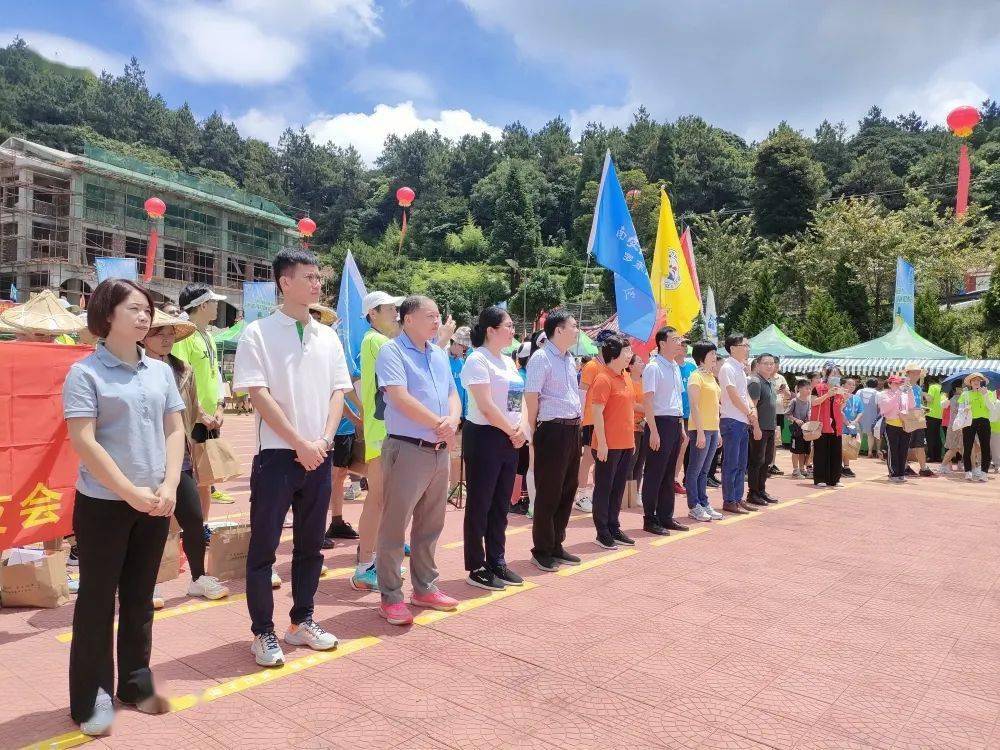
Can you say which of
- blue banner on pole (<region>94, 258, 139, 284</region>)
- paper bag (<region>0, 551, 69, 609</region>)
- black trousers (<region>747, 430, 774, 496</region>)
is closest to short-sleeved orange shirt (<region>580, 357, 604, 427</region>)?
black trousers (<region>747, 430, 774, 496</region>)

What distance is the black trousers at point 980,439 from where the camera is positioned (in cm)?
1101

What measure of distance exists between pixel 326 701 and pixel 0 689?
137 centimetres

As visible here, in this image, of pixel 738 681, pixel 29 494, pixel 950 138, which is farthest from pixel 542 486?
pixel 950 138

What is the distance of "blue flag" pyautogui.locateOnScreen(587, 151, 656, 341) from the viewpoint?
8.07 meters

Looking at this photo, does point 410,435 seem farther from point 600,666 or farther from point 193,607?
point 193,607

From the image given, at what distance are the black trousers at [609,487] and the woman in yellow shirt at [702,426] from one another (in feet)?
3.99

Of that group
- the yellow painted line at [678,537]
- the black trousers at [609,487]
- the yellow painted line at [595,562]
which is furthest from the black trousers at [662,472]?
the yellow painted line at [595,562]

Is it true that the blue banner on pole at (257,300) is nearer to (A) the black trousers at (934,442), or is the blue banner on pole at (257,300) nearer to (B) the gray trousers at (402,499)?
(A) the black trousers at (934,442)

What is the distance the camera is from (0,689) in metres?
2.90

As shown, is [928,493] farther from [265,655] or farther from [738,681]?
[265,655]

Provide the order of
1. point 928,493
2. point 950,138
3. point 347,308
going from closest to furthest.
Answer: point 347,308
point 928,493
point 950,138

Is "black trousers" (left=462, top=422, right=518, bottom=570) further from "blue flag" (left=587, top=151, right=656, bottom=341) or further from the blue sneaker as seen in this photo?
"blue flag" (left=587, top=151, right=656, bottom=341)

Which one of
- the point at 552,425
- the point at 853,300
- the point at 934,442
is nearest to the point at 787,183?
the point at 853,300

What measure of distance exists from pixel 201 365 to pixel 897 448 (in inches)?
398
